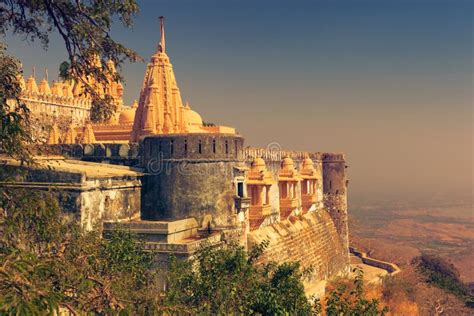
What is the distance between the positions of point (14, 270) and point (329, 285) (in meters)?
22.8

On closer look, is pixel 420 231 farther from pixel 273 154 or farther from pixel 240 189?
pixel 240 189

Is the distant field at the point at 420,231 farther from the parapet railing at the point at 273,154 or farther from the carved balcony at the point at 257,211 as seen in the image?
the carved balcony at the point at 257,211

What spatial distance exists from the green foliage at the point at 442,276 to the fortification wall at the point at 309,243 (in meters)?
6.49

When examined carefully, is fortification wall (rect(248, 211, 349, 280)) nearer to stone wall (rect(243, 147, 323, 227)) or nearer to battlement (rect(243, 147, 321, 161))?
stone wall (rect(243, 147, 323, 227))

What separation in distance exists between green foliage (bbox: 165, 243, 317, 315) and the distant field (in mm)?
27846

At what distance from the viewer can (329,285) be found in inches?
1075

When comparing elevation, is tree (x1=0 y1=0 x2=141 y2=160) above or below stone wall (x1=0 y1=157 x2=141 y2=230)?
above

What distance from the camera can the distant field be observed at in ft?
240

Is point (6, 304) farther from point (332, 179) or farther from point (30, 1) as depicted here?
point (332, 179)

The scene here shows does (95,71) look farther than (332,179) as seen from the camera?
No

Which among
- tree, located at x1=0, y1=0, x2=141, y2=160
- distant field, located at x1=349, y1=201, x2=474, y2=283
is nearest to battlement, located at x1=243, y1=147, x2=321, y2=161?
distant field, located at x1=349, y1=201, x2=474, y2=283

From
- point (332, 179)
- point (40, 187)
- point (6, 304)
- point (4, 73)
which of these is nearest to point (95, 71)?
point (4, 73)

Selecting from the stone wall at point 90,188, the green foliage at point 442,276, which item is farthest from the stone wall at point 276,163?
the green foliage at point 442,276

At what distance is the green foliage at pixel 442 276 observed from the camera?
33.7 metres
